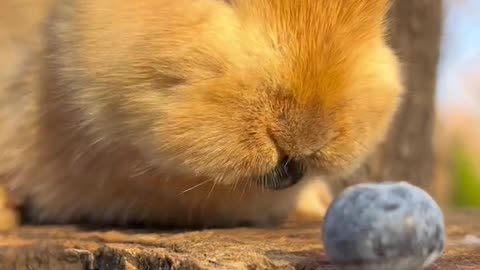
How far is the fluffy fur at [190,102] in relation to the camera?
97cm

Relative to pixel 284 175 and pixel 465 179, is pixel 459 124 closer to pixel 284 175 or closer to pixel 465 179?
pixel 465 179

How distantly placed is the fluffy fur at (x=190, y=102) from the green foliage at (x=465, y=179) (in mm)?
3386

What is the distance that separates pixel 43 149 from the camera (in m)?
1.25

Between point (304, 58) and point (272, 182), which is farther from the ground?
point (304, 58)

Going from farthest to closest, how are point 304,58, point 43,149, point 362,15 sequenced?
point 43,149 → point 362,15 → point 304,58

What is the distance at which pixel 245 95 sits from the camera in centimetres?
96

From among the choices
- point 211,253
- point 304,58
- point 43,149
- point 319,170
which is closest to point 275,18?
point 304,58

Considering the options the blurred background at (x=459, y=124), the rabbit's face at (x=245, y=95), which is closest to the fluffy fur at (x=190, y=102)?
the rabbit's face at (x=245, y=95)

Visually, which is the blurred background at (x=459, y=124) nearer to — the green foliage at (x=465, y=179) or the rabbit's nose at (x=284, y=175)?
the green foliage at (x=465, y=179)

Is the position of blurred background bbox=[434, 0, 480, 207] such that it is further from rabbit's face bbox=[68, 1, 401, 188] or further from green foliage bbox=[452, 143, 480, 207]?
rabbit's face bbox=[68, 1, 401, 188]

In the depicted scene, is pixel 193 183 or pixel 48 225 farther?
pixel 48 225

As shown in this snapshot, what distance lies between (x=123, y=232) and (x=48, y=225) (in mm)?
201

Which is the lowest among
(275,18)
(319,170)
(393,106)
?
(319,170)

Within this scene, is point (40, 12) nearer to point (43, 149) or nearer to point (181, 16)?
point (43, 149)
